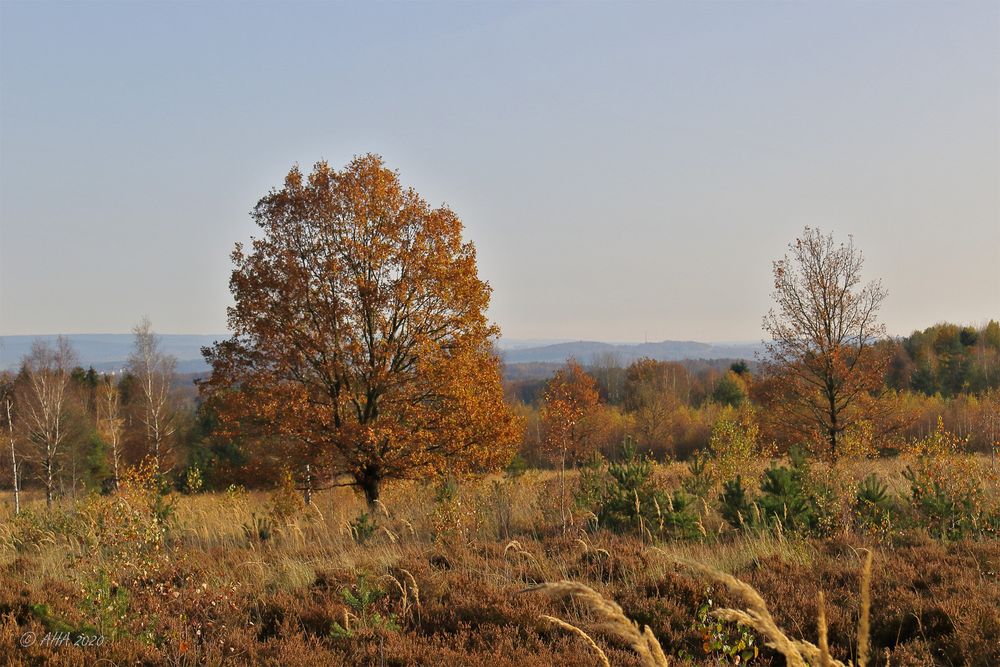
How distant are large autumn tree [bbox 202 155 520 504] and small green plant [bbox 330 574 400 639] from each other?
28.4 feet

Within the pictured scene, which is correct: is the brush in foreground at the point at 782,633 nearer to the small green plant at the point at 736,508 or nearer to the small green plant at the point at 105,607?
the small green plant at the point at 105,607

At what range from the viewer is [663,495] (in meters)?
10.2

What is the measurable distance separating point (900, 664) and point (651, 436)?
160 ft

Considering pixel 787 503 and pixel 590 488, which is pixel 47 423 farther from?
pixel 787 503

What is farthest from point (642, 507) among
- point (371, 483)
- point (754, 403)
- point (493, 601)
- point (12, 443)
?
point (754, 403)

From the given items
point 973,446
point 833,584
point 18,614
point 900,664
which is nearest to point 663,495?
point 833,584

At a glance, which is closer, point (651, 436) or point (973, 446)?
point (973, 446)

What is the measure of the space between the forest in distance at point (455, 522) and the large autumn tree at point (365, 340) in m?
0.06

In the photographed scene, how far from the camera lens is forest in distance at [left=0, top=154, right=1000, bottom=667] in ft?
18.2

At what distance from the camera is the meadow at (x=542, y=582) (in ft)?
17.5

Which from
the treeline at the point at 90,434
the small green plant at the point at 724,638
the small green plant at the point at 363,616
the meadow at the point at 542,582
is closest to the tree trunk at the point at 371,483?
the meadow at the point at 542,582

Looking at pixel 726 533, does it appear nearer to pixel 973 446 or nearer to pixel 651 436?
pixel 973 446

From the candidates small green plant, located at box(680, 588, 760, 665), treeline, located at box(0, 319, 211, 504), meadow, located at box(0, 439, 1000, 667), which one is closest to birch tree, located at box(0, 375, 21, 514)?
treeline, located at box(0, 319, 211, 504)

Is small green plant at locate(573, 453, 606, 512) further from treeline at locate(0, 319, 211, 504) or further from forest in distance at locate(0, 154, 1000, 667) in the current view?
treeline at locate(0, 319, 211, 504)
